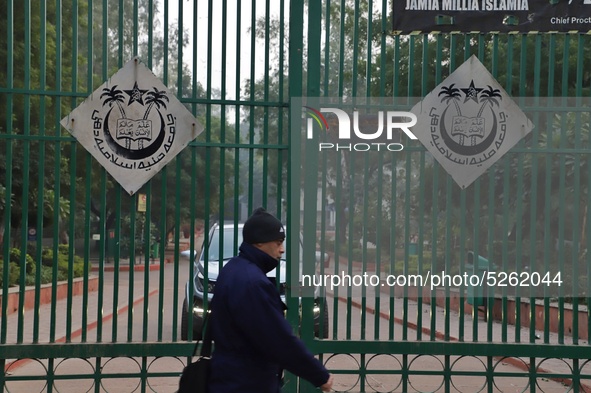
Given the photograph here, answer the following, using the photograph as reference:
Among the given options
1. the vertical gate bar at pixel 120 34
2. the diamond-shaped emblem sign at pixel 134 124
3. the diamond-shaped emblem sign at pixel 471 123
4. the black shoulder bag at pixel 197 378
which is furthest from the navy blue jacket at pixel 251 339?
the diamond-shaped emblem sign at pixel 471 123

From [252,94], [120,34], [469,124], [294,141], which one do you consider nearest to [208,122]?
[252,94]

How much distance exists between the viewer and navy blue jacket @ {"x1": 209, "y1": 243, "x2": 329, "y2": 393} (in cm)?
435

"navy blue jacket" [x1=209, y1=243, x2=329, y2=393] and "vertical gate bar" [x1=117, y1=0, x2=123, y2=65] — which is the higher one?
"vertical gate bar" [x1=117, y1=0, x2=123, y2=65]

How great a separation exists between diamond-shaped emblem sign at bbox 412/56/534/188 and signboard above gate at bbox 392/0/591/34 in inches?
13.3

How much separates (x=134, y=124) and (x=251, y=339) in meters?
2.81

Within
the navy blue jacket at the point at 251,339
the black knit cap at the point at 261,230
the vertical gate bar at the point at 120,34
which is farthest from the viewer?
the vertical gate bar at the point at 120,34

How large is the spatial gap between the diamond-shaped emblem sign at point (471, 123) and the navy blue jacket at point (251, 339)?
2.75 meters

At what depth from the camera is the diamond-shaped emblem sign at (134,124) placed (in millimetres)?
6660

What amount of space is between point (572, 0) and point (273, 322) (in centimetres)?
407

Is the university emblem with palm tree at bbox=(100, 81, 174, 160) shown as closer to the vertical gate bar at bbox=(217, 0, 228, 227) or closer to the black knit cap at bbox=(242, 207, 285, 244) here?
the vertical gate bar at bbox=(217, 0, 228, 227)

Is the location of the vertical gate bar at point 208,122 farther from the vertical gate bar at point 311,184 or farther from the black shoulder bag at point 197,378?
the black shoulder bag at point 197,378

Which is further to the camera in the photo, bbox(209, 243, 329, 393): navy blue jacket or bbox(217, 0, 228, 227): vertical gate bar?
bbox(217, 0, 228, 227): vertical gate bar

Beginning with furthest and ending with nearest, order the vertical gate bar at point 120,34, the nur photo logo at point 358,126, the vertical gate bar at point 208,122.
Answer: the nur photo logo at point 358,126
the vertical gate bar at point 208,122
the vertical gate bar at point 120,34

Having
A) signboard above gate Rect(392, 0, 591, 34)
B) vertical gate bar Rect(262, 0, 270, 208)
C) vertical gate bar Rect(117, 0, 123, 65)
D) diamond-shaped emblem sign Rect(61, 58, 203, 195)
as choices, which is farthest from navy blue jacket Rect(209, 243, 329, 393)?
signboard above gate Rect(392, 0, 591, 34)
